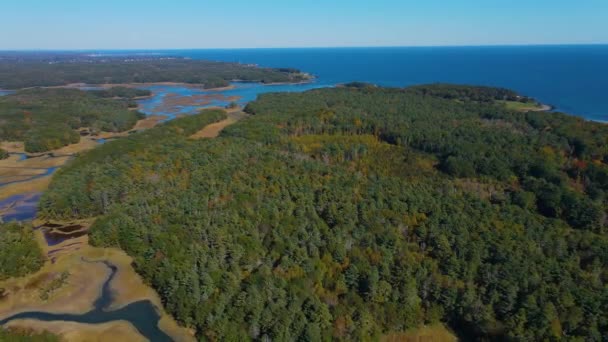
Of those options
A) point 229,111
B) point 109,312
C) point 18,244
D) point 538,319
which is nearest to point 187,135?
point 229,111

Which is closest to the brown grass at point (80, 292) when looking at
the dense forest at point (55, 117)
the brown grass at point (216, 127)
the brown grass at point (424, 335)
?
the brown grass at point (424, 335)

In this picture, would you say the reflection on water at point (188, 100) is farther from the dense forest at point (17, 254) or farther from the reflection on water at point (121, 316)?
the reflection on water at point (121, 316)

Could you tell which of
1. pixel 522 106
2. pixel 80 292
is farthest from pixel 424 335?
pixel 522 106

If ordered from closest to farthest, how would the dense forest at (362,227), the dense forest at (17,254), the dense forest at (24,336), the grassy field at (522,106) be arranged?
the dense forest at (24,336), the dense forest at (362,227), the dense forest at (17,254), the grassy field at (522,106)

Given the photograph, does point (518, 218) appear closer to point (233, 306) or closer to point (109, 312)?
point (233, 306)

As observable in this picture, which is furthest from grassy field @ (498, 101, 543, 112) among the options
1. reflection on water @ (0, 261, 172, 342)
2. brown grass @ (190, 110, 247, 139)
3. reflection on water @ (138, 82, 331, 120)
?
reflection on water @ (0, 261, 172, 342)

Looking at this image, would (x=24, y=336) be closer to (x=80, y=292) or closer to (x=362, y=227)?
(x=80, y=292)
